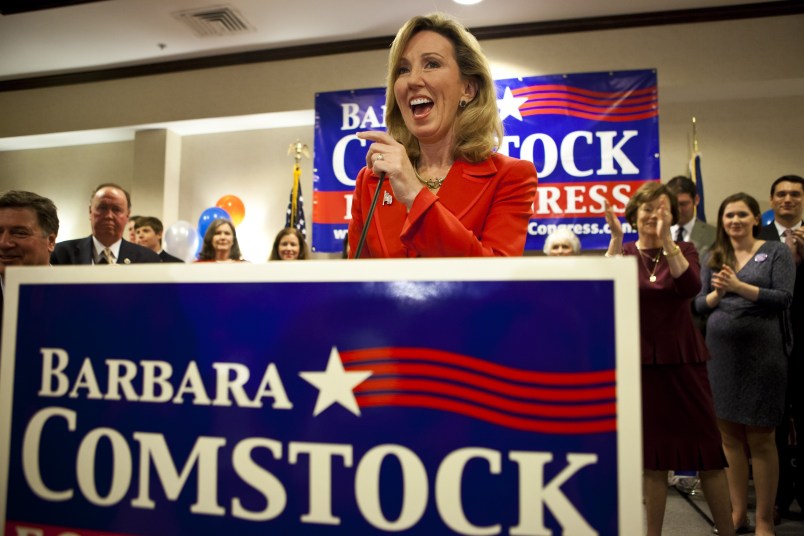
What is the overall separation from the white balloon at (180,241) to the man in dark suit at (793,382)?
4.25 meters

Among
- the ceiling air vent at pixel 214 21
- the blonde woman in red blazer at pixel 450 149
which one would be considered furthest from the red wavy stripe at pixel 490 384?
the ceiling air vent at pixel 214 21

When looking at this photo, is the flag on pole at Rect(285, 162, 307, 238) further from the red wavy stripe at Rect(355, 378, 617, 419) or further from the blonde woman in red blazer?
the red wavy stripe at Rect(355, 378, 617, 419)

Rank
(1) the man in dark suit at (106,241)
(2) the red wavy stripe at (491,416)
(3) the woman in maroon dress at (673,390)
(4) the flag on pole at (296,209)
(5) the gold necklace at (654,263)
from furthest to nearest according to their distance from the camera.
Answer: (4) the flag on pole at (296,209) < (1) the man in dark suit at (106,241) < (5) the gold necklace at (654,263) < (3) the woman in maroon dress at (673,390) < (2) the red wavy stripe at (491,416)

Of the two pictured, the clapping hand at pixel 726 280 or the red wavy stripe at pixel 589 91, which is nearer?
the clapping hand at pixel 726 280

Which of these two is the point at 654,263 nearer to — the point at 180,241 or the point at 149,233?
the point at 149,233

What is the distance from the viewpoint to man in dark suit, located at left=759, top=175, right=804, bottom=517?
293cm

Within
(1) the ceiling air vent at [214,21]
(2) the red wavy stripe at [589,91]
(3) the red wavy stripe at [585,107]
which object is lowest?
(3) the red wavy stripe at [585,107]

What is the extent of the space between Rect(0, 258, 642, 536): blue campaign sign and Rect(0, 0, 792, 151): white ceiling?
428 cm

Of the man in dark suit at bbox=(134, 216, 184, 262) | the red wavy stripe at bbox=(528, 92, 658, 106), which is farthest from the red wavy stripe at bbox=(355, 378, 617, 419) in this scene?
the red wavy stripe at bbox=(528, 92, 658, 106)

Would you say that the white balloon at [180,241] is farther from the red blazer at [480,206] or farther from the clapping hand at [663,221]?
the red blazer at [480,206]

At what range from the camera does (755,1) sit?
434cm

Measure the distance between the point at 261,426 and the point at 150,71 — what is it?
5.81 m

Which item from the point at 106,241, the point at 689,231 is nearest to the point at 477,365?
the point at 106,241

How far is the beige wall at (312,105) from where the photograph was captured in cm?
446
